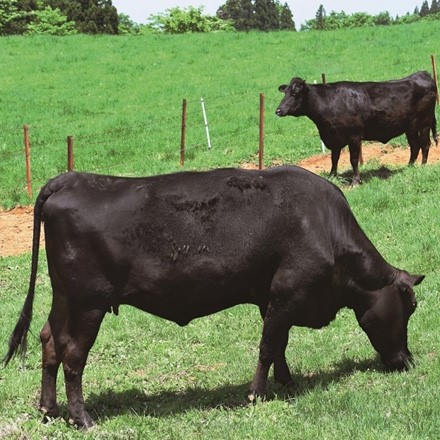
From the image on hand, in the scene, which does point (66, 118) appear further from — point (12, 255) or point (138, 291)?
point (138, 291)

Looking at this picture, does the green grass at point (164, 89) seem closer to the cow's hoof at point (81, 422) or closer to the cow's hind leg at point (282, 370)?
the cow's hind leg at point (282, 370)

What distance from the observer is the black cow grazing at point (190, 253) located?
18.1 feet

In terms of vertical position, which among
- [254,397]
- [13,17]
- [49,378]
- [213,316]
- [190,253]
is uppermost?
[13,17]

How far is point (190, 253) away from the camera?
18.5ft

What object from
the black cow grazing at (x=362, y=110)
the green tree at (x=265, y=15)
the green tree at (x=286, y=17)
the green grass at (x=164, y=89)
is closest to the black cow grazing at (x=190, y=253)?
the black cow grazing at (x=362, y=110)

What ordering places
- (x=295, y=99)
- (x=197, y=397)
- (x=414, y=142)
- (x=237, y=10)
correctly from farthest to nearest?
(x=237, y=10)
(x=414, y=142)
(x=295, y=99)
(x=197, y=397)

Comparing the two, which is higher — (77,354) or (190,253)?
(190,253)

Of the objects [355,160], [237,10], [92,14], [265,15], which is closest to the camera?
[355,160]

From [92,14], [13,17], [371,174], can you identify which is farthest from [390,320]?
[92,14]

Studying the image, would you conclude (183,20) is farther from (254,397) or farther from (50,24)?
(254,397)

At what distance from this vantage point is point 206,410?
579cm

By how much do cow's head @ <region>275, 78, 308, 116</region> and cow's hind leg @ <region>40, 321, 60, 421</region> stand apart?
10.4 m

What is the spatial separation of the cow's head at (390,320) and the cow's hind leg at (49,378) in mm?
2394

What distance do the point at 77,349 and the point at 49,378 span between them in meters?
0.40
